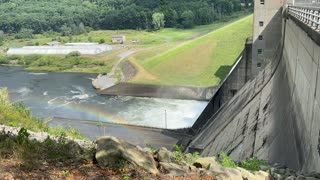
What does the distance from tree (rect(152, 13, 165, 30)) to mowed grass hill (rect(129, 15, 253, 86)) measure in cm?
3478

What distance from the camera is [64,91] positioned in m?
42.4

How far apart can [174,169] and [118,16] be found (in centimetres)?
9589

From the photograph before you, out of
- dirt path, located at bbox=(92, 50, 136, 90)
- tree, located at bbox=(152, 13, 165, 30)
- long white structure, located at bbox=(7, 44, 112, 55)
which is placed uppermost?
tree, located at bbox=(152, 13, 165, 30)

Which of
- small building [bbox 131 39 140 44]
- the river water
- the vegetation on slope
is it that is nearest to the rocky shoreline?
the river water

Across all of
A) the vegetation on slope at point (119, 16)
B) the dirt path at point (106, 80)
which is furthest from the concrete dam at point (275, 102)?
the vegetation on slope at point (119, 16)

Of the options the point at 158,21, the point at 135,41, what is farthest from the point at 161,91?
the point at 158,21

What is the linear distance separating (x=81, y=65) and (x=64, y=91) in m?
18.6

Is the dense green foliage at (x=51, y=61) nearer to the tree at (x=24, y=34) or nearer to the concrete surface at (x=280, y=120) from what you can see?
the tree at (x=24, y=34)

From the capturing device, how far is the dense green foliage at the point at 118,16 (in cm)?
9419

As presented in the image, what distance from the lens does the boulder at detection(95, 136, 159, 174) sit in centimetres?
548

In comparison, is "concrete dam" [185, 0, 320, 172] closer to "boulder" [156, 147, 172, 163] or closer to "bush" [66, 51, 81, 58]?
"boulder" [156, 147, 172, 163]

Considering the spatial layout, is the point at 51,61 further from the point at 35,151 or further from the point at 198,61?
the point at 35,151

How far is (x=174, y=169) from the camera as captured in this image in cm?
559

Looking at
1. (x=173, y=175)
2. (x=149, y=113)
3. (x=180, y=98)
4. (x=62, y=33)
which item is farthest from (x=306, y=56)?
(x=62, y=33)
